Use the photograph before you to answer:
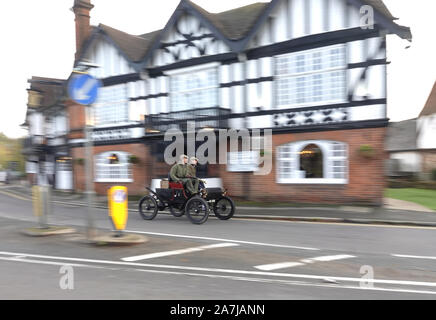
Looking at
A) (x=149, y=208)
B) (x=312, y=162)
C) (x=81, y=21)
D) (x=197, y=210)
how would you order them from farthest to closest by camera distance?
(x=81, y=21) < (x=312, y=162) < (x=149, y=208) < (x=197, y=210)

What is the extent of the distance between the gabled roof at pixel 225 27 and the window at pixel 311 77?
168cm

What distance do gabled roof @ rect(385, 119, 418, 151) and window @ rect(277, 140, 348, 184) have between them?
1864 centimetres

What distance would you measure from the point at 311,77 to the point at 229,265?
10.3 m

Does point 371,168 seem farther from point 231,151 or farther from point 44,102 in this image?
point 44,102

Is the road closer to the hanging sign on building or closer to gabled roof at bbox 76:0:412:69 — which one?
the hanging sign on building

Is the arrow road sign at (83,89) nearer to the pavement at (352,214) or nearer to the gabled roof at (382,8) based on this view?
the pavement at (352,214)

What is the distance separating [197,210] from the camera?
10.0 meters

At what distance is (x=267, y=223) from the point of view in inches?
400

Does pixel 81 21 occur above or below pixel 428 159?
above

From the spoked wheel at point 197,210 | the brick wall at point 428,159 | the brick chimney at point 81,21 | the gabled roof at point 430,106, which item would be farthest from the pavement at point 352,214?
the gabled roof at point 430,106

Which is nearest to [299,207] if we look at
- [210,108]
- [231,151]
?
[231,151]

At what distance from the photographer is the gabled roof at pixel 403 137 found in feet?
99.4
